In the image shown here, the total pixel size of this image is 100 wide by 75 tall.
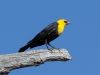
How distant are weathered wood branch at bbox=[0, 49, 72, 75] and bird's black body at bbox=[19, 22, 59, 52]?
4.57ft

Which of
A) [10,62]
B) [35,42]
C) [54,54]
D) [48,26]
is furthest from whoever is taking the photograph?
[48,26]

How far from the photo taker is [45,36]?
647 cm

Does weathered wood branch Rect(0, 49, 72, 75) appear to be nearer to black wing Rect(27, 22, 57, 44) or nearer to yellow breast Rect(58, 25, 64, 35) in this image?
black wing Rect(27, 22, 57, 44)

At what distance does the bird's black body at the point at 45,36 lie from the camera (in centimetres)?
625

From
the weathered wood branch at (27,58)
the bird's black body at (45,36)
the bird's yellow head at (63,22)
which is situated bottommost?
the weathered wood branch at (27,58)

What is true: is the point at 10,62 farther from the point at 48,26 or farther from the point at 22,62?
the point at 48,26

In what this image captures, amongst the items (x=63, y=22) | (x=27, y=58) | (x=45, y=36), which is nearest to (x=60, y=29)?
(x=63, y=22)

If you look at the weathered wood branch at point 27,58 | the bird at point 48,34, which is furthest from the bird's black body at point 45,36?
the weathered wood branch at point 27,58

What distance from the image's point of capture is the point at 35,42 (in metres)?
6.27

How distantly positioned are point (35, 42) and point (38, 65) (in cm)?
167

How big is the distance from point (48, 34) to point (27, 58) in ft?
6.73

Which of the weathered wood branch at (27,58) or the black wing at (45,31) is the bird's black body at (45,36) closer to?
the black wing at (45,31)

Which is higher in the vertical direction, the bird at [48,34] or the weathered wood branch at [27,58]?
the bird at [48,34]

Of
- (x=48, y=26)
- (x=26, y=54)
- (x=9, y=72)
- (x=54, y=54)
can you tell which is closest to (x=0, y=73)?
(x=9, y=72)
